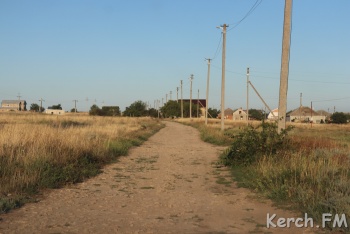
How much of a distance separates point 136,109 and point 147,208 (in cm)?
11403

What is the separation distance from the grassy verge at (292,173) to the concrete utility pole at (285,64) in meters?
0.82

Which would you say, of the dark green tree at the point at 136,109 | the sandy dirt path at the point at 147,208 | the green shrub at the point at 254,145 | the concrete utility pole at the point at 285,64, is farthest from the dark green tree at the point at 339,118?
the sandy dirt path at the point at 147,208

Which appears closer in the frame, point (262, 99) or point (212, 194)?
point (212, 194)

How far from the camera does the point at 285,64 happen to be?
13.6 metres

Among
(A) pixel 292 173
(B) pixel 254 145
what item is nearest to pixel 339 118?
(B) pixel 254 145

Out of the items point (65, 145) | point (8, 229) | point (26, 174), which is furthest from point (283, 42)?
point (8, 229)

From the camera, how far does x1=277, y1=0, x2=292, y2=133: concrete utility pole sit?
13609mm

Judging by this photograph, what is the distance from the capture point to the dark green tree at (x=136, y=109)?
391 feet

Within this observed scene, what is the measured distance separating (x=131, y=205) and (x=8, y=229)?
8.10 ft

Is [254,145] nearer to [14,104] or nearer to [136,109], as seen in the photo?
[136,109]

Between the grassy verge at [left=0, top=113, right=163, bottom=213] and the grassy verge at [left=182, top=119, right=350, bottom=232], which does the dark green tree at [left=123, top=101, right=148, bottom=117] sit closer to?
the grassy verge at [left=0, top=113, right=163, bottom=213]

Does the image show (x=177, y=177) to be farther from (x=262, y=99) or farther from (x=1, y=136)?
(x=262, y=99)

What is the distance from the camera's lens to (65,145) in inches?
482

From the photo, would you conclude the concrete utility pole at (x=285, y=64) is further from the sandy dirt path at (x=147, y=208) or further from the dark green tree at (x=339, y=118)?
the dark green tree at (x=339, y=118)
